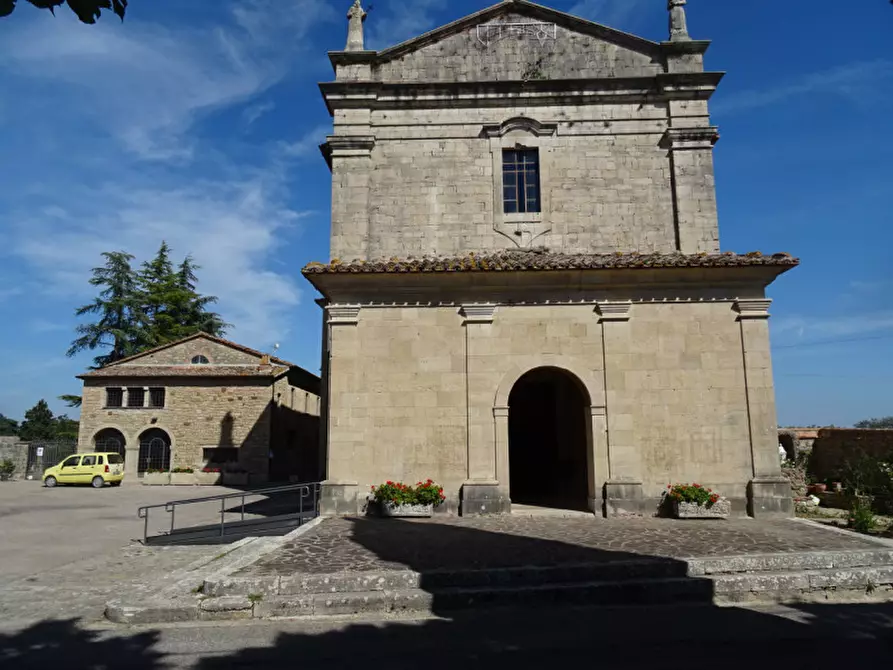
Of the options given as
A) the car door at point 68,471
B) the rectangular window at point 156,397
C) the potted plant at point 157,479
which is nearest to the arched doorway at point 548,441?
the potted plant at point 157,479

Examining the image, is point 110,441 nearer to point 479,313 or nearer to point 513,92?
point 479,313

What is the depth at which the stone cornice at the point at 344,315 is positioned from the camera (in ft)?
37.4

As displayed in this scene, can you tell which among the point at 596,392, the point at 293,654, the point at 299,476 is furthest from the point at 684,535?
the point at 299,476

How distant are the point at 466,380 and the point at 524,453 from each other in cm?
648

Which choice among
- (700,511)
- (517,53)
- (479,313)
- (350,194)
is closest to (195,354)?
(350,194)

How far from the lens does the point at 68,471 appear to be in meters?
26.1

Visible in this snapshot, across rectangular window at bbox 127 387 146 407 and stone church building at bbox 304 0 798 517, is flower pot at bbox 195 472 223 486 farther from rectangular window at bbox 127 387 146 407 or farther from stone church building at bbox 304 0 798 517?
stone church building at bbox 304 0 798 517

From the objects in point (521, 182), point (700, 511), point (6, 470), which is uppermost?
point (521, 182)

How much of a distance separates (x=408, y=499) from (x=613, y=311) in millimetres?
5417

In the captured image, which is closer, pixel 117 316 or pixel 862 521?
pixel 862 521

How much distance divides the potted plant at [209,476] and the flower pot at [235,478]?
361 millimetres

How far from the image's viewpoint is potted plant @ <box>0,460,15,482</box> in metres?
30.5

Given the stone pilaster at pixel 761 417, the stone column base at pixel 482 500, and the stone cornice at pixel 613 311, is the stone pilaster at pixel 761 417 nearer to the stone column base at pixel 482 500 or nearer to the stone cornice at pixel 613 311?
the stone cornice at pixel 613 311

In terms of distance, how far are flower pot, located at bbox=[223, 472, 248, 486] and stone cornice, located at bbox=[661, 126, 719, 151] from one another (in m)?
22.9
